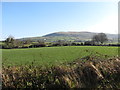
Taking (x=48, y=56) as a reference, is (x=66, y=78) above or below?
above

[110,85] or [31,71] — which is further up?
[31,71]

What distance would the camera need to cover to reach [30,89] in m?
5.04

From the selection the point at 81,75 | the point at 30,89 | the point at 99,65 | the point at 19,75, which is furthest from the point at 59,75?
the point at 99,65

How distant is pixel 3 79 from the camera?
5410 millimetres

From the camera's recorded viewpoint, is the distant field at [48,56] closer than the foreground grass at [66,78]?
No

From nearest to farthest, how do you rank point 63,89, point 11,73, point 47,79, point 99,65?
1. point 63,89
2. point 47,79
3. point 11,73
4. point 99,65

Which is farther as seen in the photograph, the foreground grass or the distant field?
the distant field

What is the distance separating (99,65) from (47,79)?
8.31 feet

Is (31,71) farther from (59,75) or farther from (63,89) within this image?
(63,89)

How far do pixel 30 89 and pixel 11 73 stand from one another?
1348 millimetres

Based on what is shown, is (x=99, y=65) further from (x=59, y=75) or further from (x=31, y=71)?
(x=31, y=71)

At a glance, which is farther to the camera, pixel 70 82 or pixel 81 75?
pixel 81 75

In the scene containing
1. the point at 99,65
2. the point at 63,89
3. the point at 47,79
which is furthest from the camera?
the point at 99,65

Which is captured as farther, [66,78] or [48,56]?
[48,56]
